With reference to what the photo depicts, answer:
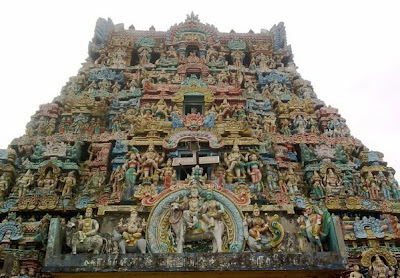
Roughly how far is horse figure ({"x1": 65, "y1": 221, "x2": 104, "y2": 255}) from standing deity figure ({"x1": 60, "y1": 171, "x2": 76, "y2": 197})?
5.11 ft

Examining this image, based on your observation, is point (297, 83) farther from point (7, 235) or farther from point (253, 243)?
point (7, 235)

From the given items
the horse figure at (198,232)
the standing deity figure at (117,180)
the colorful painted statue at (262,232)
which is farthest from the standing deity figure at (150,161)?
the colorful painted statue at (262,232)

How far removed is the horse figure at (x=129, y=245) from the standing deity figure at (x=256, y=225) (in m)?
2.15

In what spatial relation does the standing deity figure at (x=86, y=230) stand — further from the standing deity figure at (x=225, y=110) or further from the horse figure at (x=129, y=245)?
the standing deity figure at (x=225, y=110)

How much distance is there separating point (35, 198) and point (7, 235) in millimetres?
977

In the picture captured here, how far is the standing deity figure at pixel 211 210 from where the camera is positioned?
→ 875 centimetres

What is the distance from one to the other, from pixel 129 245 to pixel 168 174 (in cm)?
208

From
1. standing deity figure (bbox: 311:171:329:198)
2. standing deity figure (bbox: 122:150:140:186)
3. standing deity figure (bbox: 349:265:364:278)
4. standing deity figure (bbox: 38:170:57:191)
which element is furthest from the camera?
standing deity figure (bbox: 311:171:329:198)

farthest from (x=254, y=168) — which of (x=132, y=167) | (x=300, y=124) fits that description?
(x=132, y=167)

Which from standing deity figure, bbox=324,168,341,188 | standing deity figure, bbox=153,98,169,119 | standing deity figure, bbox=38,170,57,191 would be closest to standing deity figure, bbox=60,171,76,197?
standing deity figure, bbox=38,170,57,191

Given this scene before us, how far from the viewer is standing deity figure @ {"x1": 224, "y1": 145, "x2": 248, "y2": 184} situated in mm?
10141

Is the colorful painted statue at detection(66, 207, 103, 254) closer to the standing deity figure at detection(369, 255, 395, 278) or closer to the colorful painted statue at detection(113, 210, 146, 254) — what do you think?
the colorful painted statue at detection(113, 210, 146, 254)

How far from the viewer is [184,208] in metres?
8.91

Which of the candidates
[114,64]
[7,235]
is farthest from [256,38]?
[7,235]
